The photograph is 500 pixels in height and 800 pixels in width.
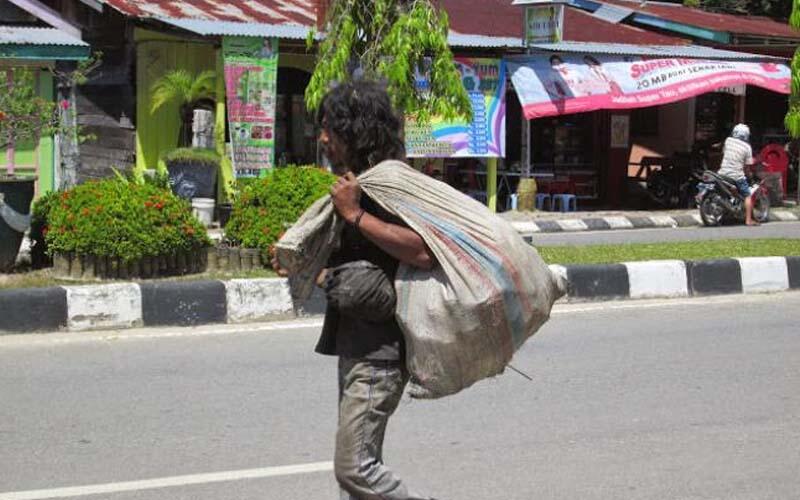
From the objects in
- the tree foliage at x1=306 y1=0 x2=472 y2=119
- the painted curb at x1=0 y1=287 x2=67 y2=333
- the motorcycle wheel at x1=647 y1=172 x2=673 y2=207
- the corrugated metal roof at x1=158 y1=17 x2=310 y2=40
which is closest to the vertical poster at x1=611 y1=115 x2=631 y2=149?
the motorcycle wheel at x1=647 y1=172 x2=673 y2=207

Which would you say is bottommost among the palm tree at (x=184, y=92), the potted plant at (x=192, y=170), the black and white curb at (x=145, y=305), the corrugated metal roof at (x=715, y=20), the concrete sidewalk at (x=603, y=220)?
the black and white curb at (x=145, y=305)

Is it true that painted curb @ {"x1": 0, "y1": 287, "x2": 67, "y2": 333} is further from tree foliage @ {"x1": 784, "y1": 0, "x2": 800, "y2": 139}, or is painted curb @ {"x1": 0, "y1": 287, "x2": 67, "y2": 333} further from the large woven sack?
→ tree foliage @ {"x1": 784, "y1": 0, "x2": 800, "y2": 139}

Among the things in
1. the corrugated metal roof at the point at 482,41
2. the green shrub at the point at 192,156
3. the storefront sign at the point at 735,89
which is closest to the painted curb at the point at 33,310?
the green shrub at the point at 192,156

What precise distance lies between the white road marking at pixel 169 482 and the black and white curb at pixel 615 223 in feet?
35.6

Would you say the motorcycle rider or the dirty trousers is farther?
the motorcycle rider

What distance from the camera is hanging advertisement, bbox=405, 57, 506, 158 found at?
1630cm

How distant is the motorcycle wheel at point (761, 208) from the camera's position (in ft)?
56.9

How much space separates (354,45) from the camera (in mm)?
11680

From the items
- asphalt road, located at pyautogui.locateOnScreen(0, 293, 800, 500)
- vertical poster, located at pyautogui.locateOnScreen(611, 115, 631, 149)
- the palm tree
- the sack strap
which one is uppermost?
the palm tree

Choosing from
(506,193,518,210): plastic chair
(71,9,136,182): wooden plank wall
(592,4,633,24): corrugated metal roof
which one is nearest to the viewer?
(71,9,136,182): wooden plank wall

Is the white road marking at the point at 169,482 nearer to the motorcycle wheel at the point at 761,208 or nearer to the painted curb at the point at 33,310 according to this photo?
the painted curb at the point at 33,310

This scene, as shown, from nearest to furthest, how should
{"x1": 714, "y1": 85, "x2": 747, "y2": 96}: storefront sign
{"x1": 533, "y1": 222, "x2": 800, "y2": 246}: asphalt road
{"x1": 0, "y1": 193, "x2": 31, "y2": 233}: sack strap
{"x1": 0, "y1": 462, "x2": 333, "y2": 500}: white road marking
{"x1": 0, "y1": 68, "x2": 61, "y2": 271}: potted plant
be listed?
{"x1": 0, "y1": 462, "x2": 333, "y2": 500}: white road marking
{"x1": 0, "y1": 193, "x2": 31, "y2": 233}: sack strap
{"x1": 0, "y1": 68, "x2": 61, "y2": 271}: potted plant
{"x1": 533, "y1": 222, "x2": 800, "y2": 246}: asphalt road
{"x1": 714, "y1": 85, "x2": 747, "y2": 96}: storefront sign

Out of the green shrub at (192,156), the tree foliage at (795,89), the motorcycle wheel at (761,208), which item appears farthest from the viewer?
the motorcycle wheel at (761,208)

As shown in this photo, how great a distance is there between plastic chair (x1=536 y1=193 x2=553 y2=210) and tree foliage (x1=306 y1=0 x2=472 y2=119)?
22.6ft
